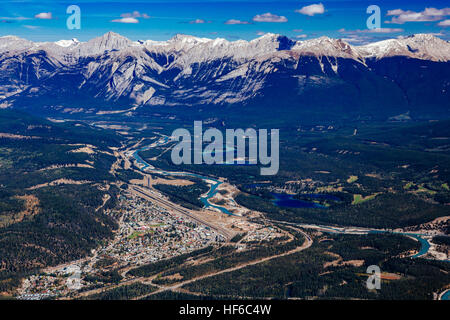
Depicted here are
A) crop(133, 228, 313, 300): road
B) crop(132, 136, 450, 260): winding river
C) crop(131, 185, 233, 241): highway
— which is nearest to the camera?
crop(133, 228, 313, 300): road

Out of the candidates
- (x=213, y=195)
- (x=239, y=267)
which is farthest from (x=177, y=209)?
(x=239, y=267)

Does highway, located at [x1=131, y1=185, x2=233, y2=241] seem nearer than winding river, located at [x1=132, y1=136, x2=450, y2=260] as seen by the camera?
No

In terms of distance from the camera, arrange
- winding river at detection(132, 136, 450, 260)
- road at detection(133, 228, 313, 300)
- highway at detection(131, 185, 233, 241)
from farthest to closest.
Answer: highway at detection(131, 185, 233, 241)
winding river at detection(132, 136, 450, 260)
road at detection(133, 228, 313, 300)

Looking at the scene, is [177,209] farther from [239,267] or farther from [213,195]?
[239,267]

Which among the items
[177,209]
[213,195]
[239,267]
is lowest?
[239,267]

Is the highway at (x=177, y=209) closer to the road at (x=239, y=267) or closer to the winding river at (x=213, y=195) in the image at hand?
the winding river at (x=213, y=195)

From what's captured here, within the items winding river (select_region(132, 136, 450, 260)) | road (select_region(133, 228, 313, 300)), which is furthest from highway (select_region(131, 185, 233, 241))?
road (select_region(133, 228, 313, 300))

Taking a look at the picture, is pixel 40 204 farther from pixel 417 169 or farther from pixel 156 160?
pixel 417 169

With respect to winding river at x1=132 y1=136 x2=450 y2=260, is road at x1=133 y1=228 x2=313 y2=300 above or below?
below

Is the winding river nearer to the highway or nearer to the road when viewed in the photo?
the highway

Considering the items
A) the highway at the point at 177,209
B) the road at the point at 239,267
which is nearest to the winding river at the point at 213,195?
the highway at the point at 177,209

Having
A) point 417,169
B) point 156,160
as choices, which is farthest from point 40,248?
point 417,169
